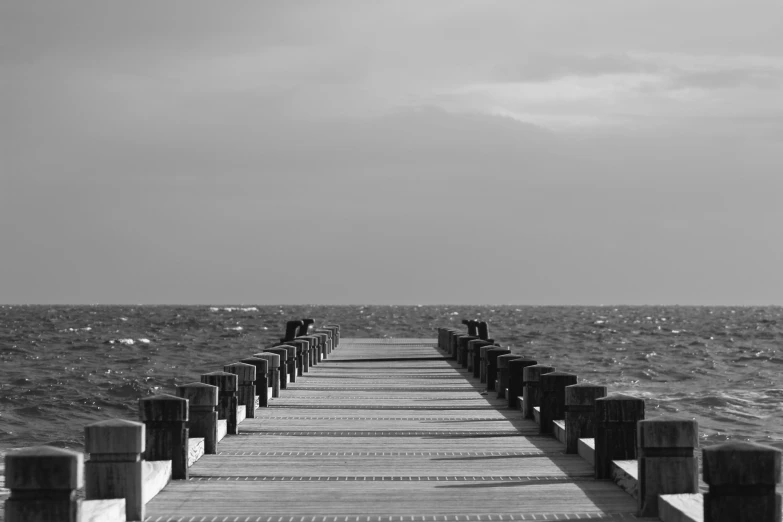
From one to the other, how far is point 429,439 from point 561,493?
449cm

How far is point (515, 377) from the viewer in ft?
63.8

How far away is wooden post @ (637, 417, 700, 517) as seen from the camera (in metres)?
10.0

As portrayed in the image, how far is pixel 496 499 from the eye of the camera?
1092cm

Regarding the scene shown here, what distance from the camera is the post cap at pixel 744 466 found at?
8492 millimetres

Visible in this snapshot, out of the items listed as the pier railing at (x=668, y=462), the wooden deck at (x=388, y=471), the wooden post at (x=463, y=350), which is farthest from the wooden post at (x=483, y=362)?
the pier railing at (x=668, y=462)

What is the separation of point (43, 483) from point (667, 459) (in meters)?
5.10

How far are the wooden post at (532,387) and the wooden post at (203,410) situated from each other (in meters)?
4.95

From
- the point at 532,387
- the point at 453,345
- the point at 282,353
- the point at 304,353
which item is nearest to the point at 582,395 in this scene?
the point at 532,387

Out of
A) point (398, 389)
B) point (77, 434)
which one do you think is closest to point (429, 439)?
point (398, 389)

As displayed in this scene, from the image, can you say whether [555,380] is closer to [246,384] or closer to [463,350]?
[246,384]

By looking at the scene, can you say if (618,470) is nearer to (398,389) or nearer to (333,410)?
(333,410)

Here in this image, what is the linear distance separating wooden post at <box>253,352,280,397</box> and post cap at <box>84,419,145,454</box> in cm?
1067

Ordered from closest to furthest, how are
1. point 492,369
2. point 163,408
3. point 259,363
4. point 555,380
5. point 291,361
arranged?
point 163,408
point 555,380
point 259,363
point 492,369
point 291,361

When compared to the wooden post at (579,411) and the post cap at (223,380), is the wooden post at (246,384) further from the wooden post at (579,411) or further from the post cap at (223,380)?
the wooden post at (579,411)
